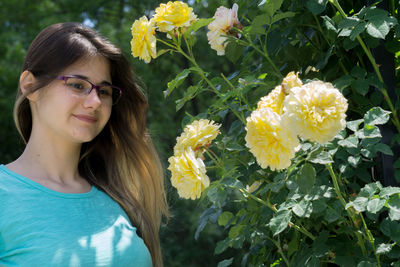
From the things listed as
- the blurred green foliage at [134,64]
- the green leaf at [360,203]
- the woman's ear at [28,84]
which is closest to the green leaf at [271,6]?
the green leaf at [360,203]

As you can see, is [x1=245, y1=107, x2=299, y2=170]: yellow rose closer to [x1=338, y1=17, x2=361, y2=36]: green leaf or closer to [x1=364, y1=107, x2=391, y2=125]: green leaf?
[x1=364, y1=107, x2=391, y2=125]: green leaf

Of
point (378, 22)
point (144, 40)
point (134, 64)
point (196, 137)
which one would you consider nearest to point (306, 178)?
point (196, 137)

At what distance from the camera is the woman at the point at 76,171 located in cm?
150

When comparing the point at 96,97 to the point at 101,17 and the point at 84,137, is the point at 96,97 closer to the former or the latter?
the point at 84,137

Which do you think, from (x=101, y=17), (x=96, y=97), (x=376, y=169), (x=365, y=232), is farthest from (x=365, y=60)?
(x=101, y=17)

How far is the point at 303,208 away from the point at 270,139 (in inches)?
8.6

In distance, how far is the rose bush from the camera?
101 cm

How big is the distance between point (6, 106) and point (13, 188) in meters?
5.99

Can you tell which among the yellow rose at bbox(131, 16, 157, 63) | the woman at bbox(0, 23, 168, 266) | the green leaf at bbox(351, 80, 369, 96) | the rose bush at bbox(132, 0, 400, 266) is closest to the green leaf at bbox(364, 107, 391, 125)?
the rose bush at bbox(132, 0, 400, 266)

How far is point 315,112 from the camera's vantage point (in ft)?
3.07

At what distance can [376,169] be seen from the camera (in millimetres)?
1325

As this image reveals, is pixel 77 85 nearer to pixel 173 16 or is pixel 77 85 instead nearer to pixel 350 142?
pixel 173 16

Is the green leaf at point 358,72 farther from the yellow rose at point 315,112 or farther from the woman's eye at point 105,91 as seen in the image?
the woman's eye at point 105,91

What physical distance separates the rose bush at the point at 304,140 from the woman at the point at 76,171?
33 cm
